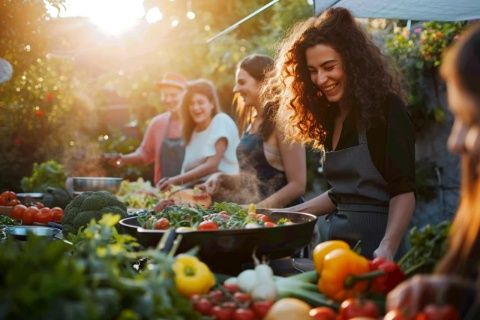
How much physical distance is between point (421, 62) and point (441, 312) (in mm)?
7998

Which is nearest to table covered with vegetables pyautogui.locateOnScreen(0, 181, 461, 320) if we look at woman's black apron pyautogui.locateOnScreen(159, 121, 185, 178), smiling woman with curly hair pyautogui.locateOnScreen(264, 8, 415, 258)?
smiling woman with curly hair pyautogui.locateOnScreen(264, 8, 415, 258)

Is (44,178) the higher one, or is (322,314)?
(322,314)

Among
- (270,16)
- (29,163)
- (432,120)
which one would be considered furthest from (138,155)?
(270,16)

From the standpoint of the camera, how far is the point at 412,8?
489 centimetres

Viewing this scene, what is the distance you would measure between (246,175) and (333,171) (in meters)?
1.70

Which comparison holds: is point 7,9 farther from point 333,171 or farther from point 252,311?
point 252,311

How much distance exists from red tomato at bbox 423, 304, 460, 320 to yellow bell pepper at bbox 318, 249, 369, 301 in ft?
1.40

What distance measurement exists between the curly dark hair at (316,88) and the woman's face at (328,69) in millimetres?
27

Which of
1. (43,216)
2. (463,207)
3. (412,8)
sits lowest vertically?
(43,216)

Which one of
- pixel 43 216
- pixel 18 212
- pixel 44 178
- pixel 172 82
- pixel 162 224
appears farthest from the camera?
pixel 172 82

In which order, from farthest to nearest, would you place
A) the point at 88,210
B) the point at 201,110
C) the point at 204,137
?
the point at 201,110, the point at 204,137, the point at 88,210

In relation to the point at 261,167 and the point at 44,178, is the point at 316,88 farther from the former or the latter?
the point at 44,178

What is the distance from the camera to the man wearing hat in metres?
8.18

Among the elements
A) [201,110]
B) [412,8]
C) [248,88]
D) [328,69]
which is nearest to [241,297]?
[328,69]
